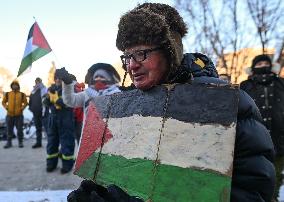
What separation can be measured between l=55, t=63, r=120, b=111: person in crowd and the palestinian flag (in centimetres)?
62

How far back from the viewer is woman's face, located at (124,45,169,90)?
1.55 metres

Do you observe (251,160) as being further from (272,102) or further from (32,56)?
(32,56)

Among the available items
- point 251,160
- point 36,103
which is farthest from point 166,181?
point 36,103

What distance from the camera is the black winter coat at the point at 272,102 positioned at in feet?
15.1

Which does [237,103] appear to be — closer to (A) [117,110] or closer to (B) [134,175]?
(B) [134,175]

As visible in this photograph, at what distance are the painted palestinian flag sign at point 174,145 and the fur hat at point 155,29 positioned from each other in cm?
20

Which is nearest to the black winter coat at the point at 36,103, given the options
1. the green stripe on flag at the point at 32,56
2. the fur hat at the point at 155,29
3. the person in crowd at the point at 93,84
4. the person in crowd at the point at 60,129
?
the person in crowd at the point at 60,129

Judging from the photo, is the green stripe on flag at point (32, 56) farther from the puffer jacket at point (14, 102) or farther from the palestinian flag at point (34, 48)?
the puffer jacket at point (14, 102)

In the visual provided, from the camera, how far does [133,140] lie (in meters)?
1.43

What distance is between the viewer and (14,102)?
1063 centimetres

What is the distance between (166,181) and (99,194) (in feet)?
0.69

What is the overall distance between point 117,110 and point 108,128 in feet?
0.26

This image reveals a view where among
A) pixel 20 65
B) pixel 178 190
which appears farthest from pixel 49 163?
pixel 178 190

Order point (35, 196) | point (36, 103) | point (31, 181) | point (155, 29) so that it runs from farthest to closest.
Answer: point (36, 103) < point (31, 181) < point (35, 196) < point (155, 29)
